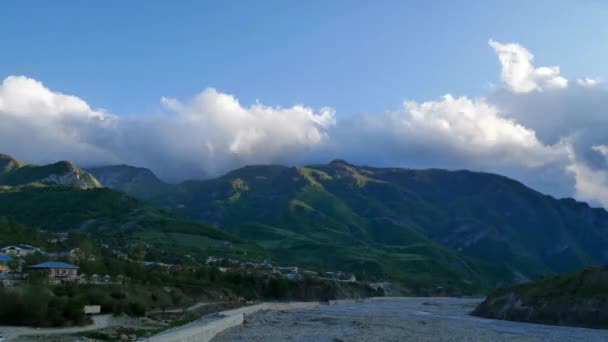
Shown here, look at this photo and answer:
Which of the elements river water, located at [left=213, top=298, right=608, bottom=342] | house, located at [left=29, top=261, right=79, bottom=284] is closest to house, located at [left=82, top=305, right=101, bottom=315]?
river water, located at [left=213, top=298, right=608, bottom=342]

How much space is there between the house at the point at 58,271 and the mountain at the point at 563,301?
62.8m

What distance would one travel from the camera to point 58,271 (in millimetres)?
84250

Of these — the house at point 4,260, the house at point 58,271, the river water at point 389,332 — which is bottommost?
the river water at point 389,332

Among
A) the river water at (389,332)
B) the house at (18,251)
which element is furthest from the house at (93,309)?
the house at (18,251)

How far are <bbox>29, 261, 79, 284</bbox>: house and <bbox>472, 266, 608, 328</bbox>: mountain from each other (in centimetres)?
6278

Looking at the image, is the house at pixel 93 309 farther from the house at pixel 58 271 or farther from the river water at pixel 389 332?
the house at pixel 58 271

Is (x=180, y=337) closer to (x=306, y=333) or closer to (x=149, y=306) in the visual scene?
(x=306, y=333)

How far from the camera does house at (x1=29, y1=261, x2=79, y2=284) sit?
81.2m

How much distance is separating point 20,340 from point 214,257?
528ft

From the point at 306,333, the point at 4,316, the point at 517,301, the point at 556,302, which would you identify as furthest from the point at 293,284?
the point at 4,316

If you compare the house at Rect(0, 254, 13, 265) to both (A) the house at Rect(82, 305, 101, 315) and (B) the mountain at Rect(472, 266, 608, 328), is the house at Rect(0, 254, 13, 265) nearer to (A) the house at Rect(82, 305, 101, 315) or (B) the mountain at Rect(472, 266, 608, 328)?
(A) the house at Rect(82, 305, 101, 315)

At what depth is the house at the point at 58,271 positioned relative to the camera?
266 feet

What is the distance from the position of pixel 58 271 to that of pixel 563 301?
68775 mm

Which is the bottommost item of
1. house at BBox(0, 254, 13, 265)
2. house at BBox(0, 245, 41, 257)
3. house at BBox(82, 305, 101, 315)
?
house at BBox(82, 305, 101, 315)
